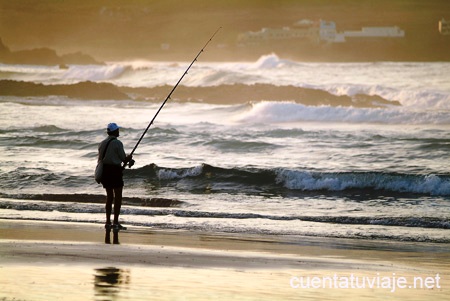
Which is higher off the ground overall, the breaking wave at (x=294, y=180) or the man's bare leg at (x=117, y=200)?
the breaking wave at (x=294, y=180)

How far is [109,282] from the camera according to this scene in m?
5.46

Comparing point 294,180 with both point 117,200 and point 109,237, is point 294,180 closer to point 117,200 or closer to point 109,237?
point 117,200

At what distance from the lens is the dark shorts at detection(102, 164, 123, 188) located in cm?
807

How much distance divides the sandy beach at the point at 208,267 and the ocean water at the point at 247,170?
Result: 3.16 ft

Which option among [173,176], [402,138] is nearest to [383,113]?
[402,138]

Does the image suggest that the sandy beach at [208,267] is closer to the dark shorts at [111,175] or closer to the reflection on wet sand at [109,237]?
the reflection on wet sand at [109,237]

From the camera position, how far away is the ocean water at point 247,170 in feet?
32.2

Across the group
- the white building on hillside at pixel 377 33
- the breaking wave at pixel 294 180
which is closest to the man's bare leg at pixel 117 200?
the breaking wave at pixel 294 180

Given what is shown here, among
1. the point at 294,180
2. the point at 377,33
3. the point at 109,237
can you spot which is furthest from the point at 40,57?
the point at 109,237

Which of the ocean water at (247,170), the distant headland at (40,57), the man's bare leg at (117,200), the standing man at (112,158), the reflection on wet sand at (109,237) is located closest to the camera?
the reflection on wet sand at (109,237)

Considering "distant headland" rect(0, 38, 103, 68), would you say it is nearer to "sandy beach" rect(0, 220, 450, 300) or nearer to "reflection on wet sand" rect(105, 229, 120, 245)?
"reflection on wet sand" rect(105, 229, 120, 245)

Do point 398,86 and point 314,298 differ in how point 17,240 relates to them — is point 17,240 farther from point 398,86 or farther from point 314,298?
point 398,86

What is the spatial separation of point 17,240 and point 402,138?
14690mm

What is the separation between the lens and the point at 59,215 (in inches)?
375
